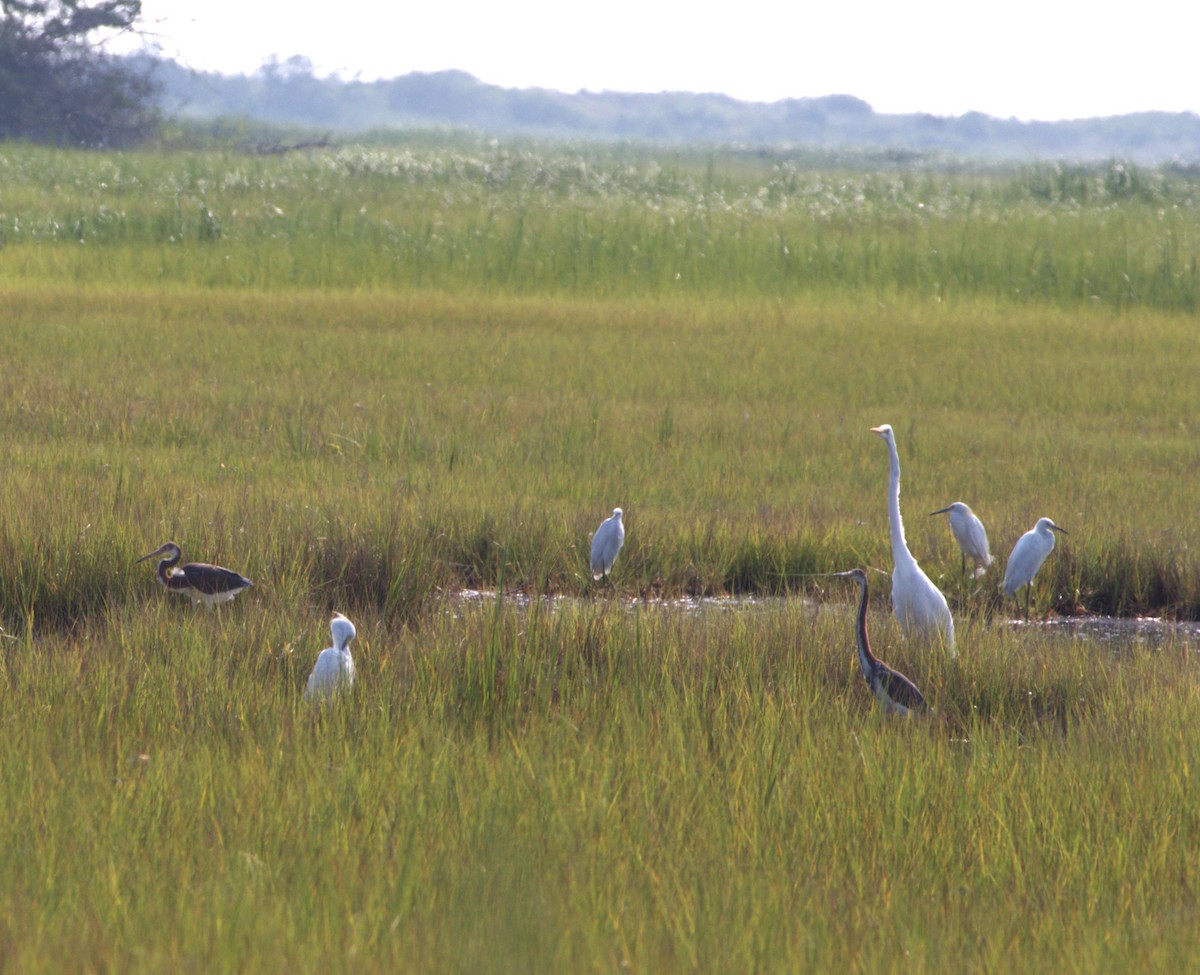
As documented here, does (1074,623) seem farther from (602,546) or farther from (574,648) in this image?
(574,648)

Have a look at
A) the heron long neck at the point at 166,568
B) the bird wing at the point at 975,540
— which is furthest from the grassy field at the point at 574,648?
the bird wing at the point at 975,540

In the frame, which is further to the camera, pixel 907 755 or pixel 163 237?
pixel 163 237

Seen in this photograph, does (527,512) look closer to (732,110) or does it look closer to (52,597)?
(52,597)

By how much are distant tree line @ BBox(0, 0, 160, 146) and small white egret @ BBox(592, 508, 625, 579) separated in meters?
31.6

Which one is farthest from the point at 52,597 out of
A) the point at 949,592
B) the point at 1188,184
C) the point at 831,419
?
the point at 1188,184

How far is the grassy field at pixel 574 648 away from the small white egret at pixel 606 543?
0.21 metres

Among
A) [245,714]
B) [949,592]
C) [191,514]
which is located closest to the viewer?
[245,714]

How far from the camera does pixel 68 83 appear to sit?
35844mm

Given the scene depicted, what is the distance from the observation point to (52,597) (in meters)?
5.28

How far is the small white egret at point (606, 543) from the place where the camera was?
19.4ft

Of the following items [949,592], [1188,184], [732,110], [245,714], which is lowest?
[949,592]

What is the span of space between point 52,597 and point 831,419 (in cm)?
630

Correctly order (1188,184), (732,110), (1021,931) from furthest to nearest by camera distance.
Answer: (732,110) → (1188,184) → (1021,931)

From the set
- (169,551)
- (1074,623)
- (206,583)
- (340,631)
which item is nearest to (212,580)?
(206,583)
